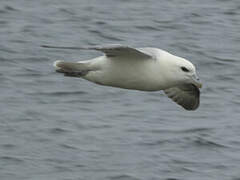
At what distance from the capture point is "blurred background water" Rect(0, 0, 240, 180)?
10719 millimetres

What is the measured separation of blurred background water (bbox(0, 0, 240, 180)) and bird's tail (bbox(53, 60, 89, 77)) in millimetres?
2382

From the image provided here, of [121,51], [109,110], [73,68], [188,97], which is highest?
[121,51]

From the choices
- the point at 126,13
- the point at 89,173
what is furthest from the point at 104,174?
the point at 126,13

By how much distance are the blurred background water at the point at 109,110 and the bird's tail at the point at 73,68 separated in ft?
7.81

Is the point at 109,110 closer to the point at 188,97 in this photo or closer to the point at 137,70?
the point at 188,97

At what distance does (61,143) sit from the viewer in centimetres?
1103

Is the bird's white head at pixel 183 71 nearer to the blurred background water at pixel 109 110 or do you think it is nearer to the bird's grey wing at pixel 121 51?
the bird's grey wing at pixel 121 51

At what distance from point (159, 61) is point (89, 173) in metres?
2.91

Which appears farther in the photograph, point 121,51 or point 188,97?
point 188,97

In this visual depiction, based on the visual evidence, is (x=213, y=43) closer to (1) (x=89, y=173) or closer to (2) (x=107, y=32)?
(2) (x=107, y=32)

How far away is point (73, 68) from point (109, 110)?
3707mm

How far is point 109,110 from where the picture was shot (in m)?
11.8

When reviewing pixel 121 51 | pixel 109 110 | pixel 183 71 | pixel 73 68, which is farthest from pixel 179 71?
pixel 109 110

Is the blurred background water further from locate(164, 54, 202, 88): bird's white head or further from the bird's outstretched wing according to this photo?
the bird's outstretched wing
